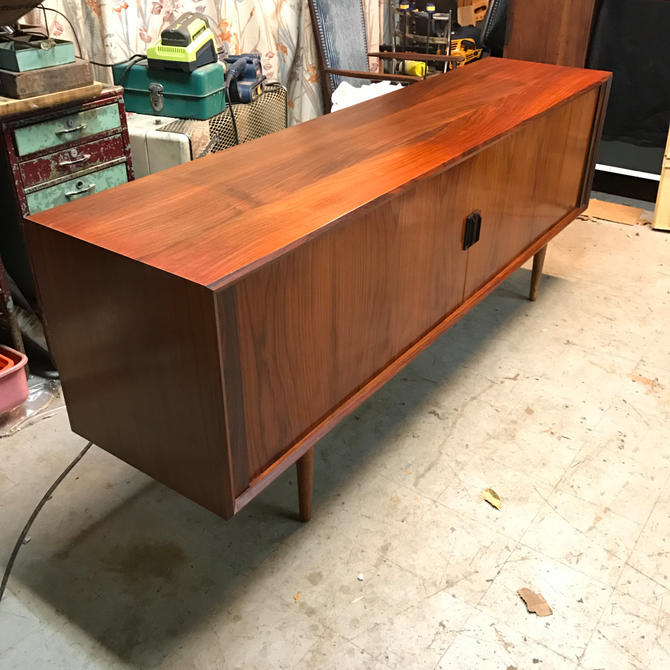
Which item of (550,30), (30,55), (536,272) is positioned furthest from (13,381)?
(550,30)

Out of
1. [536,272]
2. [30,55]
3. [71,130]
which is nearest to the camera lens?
[30,55]

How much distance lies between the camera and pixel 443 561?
151 centimetres

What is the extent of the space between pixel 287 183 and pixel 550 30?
6.08ft

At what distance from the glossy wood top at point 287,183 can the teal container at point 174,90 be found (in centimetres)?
62

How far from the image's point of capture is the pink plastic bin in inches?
72.6

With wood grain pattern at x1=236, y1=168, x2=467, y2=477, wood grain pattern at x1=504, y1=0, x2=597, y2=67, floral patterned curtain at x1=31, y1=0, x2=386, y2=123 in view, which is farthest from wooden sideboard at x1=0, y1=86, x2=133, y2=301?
wood grain pattern at x1=504, y1=0, x2=597, y2=67

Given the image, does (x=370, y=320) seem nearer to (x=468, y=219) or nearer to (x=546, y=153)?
(x=468, y=219)

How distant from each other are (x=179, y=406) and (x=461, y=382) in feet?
3.60

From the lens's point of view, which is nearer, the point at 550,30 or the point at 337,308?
the point at 337,308

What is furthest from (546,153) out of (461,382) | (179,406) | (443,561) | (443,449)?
(179,406)

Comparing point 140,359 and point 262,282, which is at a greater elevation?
point 262,282

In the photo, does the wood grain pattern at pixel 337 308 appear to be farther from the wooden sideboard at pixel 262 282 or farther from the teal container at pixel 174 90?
the teal container at pixel 174 90

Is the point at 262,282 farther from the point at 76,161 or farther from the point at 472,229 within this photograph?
the point at 76,161

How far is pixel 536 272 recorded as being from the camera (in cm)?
239
